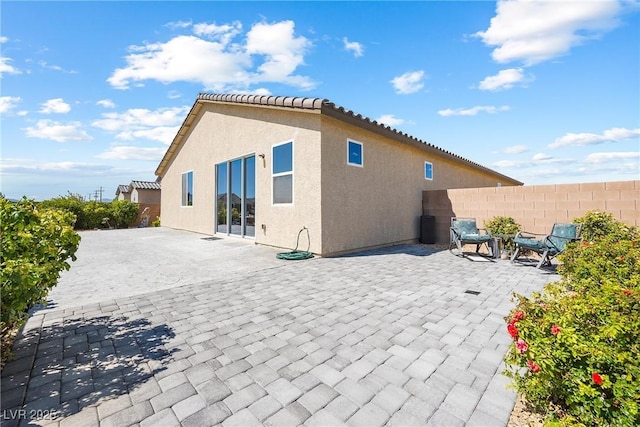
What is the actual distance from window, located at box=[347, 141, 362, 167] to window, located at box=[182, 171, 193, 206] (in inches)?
383

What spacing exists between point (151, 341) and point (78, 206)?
2152 cm

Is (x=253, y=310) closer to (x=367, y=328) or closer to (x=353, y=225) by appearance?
(x=367, y=328)

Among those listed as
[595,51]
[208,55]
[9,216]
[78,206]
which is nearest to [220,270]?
[9,216]

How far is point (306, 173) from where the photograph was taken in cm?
791

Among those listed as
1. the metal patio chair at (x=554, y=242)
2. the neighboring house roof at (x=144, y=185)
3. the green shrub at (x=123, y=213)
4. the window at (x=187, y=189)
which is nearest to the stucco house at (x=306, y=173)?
the window at (x=187, y=189)

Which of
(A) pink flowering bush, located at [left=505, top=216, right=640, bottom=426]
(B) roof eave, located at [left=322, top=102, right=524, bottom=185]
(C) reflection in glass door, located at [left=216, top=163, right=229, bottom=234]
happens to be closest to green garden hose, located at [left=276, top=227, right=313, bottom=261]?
(B) roof eave, located at [left=322, top=102, right=524, bottom=185]

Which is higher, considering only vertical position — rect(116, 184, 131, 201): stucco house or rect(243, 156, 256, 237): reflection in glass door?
rect(116, 184, 131, 201): stucco house

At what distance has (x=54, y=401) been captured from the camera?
2.08 m

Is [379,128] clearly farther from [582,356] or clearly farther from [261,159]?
[582,356]

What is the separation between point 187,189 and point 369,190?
35.0ft

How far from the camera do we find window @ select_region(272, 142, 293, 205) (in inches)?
333

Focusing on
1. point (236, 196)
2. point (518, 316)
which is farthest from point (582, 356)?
point (236, 196)

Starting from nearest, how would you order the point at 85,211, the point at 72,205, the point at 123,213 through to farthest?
the point at 72,205 → the point at 85,211 → the point at 123,213

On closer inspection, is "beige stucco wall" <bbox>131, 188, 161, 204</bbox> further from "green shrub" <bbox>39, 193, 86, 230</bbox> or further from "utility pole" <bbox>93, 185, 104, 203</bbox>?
"green shrub" <bbox>39, 193, 86, 230</bbox>
